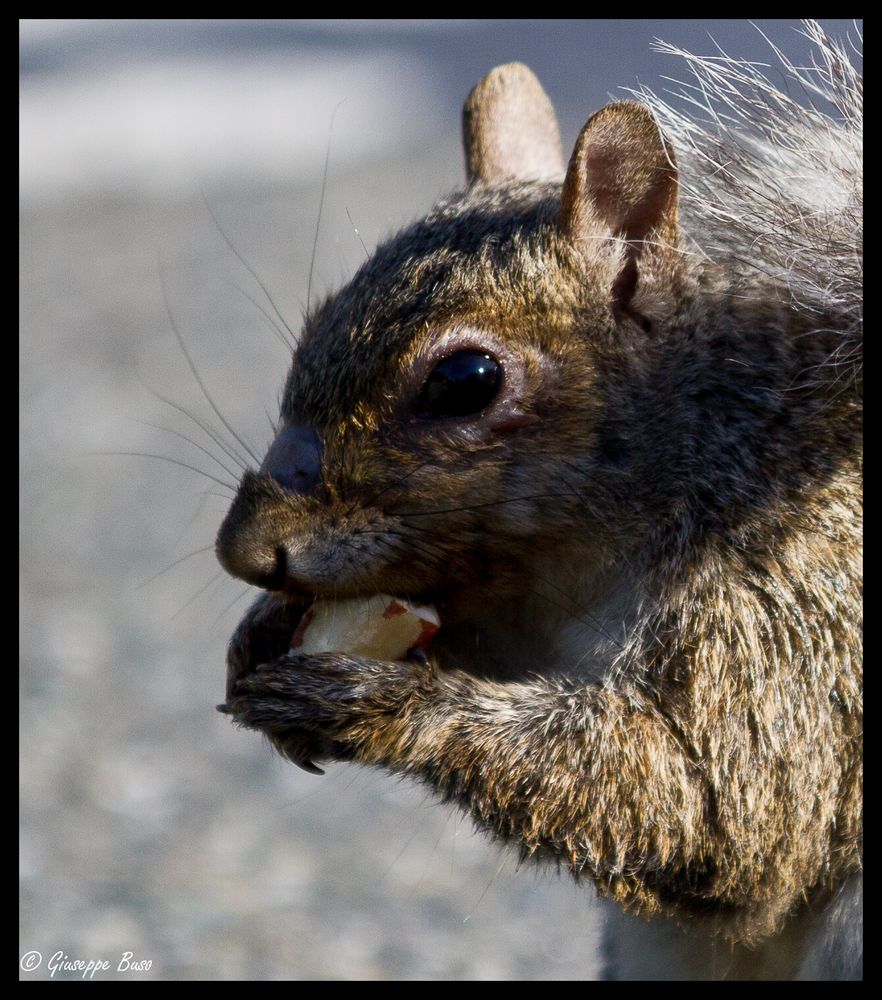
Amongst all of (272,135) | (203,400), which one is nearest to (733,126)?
(203,400)

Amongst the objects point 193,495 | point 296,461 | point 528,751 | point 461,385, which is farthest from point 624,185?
point 193,495

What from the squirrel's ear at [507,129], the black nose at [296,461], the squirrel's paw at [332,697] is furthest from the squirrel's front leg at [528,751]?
the squirrel's ear at [507,129]

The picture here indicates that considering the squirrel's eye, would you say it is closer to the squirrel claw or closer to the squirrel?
the squirrel

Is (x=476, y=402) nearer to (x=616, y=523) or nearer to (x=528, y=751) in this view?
(x=616, y=523)

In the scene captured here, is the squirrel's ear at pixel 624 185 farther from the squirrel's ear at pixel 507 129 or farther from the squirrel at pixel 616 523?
the squirrel's ear at pixel 507 129

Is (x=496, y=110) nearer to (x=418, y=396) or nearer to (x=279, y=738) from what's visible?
(x=418, y=396)
